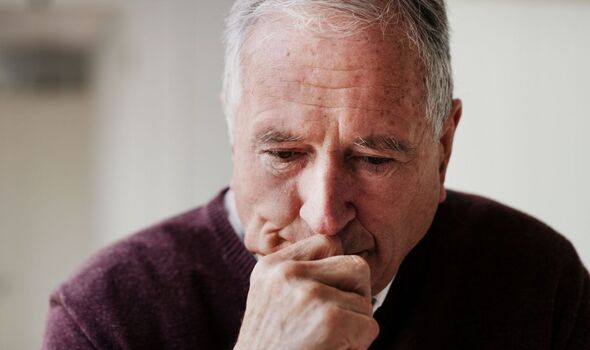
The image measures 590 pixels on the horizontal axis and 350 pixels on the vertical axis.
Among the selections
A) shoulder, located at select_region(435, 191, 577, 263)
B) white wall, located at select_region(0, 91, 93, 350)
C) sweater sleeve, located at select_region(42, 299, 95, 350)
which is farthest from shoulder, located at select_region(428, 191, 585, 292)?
white wall, located at select_region(0, 91, 93, 350)

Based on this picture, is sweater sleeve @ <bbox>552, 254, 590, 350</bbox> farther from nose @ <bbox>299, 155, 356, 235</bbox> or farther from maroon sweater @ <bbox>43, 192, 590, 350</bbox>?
nose @ <bbox>299, 155, 356, 235</bbox>

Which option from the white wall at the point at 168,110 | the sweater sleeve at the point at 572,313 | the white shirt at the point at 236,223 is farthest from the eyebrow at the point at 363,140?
the white wall at the point at 168,110

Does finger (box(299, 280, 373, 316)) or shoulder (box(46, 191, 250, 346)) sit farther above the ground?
finger (box(299, 280, 373, 316))

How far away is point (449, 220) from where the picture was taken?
1.58 m

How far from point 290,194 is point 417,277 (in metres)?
0.45

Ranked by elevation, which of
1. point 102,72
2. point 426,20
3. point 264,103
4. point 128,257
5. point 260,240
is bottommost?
point 102,72

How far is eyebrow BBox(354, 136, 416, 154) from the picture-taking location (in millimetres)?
1125

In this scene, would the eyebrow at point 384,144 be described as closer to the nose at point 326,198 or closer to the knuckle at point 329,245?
the nose at point 326,198

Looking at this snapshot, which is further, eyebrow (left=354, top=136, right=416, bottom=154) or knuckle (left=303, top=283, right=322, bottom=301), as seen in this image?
eyebrow (left=354, top=136, right=416, bottom=154)

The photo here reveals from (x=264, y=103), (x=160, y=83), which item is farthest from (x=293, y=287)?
(x=160, y=83)

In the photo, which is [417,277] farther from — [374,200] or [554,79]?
[554,79]

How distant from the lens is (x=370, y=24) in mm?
1135

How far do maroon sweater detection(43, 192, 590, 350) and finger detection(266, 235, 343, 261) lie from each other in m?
0.35

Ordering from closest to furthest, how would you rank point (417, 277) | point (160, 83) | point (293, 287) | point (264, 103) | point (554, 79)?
1. point (293, 287)
2. point (264, 103)
3. point (417, 277)
4. point (554, 79)
5. point (160, 83)
